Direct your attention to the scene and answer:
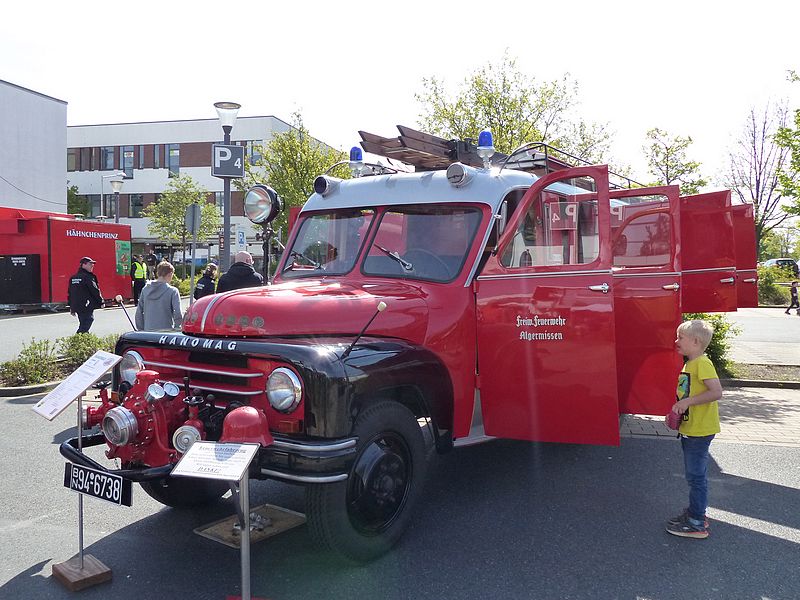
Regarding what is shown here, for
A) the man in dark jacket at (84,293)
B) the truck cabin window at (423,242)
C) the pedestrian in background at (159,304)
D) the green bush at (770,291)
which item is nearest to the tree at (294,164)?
the man in dark jacket at (84,293)

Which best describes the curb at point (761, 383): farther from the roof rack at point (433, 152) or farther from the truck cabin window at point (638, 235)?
the roof rack at point (433, 152)

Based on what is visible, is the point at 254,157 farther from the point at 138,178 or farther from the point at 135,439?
the point at 135,439

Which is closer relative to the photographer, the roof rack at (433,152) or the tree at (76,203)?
the roof rack at (433,152)

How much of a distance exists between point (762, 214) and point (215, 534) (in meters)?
32.0

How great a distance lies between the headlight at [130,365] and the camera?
415 cm

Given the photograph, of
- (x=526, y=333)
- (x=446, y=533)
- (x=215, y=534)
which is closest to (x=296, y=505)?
(x=215, y=534)

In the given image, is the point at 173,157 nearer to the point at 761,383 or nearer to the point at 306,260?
the point at 761,383

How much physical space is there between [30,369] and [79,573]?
20.4 ft

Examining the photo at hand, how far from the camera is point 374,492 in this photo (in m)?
3.77

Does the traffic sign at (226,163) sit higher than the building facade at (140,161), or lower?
lower

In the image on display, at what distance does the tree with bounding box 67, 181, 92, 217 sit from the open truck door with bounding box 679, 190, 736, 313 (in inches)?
1772

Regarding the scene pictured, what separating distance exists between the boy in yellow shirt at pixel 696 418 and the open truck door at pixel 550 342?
17.1 inches

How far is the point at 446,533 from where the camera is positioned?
4.31 metres

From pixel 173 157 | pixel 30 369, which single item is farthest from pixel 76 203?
pixel 30 369
